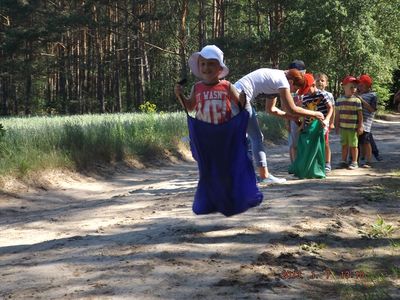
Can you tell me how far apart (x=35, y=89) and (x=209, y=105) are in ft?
190

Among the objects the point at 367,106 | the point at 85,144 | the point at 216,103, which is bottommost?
the point at 85,144

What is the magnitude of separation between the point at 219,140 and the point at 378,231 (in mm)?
1819

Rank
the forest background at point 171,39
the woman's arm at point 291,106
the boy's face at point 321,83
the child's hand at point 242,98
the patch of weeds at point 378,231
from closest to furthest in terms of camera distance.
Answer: the child's hand at point 242,98, the patch of weeds at point 378,231, the woman's arm at point 291,106, the boy's face at point 321,83, the forest background at point 171,39

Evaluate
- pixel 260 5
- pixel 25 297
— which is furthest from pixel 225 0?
pixel 25 297

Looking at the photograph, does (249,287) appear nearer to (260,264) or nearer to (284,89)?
(260,264)

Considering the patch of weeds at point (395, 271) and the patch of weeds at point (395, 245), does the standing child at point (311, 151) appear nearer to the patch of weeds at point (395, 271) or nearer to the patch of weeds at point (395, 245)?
the patch of weeds at point (395, 245)

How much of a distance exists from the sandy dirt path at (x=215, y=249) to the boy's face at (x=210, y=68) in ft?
4.73

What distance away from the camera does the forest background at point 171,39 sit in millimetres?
37062

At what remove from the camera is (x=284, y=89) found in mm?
5562

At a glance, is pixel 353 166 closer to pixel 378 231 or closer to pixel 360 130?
pixel 360 130

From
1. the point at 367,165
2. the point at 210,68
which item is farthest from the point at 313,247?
the point at 367,165

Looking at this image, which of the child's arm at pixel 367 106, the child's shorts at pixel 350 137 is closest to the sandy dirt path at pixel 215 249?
the child's shorts at pixel 350 137

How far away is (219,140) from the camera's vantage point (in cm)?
450

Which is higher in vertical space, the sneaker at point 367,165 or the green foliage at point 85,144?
the green foliage at point 85,144
